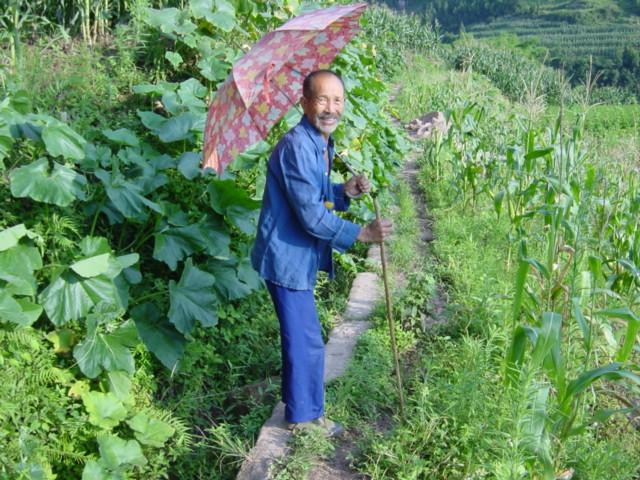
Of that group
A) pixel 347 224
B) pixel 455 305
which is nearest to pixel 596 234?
pixel 455 305

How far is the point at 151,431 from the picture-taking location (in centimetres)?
354

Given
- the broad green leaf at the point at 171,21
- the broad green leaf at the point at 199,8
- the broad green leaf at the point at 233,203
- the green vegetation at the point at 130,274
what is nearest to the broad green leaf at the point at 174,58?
the green vegetation at the point at 130,274

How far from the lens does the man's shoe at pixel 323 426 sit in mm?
3244

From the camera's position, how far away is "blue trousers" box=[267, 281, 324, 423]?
316cm

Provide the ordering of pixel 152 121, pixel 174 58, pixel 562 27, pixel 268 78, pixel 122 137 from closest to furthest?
pixel 268 78
pixel 122 137
pixel 152 121
pixel 174 58
pixel 562 27

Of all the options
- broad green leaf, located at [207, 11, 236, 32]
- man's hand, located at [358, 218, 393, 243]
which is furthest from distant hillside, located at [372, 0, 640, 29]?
man's hand, located at [358, 218, 393, 243]

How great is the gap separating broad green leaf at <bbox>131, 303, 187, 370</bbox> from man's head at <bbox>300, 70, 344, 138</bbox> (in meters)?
1.68

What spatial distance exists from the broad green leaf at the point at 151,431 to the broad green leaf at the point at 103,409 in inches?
2.7

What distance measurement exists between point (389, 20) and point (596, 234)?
18.4m

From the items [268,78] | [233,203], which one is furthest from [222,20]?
[268,78]

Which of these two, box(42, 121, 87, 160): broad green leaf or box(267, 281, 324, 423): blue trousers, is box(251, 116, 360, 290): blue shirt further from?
box(42, 121, 87, 160): broad green leaf

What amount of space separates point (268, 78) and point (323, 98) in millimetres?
280

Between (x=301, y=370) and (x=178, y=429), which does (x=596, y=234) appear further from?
(x=178, y=429)

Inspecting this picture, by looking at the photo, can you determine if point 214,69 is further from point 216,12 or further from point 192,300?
point 192,300
